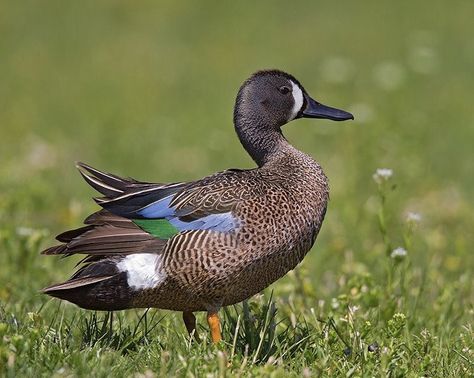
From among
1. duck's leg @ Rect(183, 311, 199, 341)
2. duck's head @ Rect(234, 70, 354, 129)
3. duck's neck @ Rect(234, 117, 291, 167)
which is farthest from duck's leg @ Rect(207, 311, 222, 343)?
→ duck's head @ Rect(234, 70, 354, 129)

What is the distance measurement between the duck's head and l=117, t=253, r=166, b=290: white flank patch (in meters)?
1.04

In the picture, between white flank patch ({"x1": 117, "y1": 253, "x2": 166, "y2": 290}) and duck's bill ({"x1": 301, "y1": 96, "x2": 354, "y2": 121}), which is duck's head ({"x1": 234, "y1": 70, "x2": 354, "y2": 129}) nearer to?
duck's bill ({"x1": 301, "y1": 96, "x2": 354, "y2": 121})

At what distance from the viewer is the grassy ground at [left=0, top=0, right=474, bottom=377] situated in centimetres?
448

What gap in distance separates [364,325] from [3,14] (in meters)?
11.8

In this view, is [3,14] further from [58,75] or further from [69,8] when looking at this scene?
[58,75]

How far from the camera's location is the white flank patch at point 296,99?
5.36 meters

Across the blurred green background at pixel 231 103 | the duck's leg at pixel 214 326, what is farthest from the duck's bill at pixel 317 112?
the duck's leg at pixel 214 326

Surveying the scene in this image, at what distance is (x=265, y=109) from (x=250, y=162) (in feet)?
15.0

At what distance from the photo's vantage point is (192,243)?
4535 millimetres

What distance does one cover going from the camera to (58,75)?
13.2 m

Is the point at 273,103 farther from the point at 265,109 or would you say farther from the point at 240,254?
the point at 240,254

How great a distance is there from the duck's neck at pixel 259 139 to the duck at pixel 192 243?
17.0 inches

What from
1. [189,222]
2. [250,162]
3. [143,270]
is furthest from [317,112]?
[250,162]

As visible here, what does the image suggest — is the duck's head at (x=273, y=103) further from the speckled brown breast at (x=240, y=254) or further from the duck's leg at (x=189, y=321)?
the duck's leg at (x=189, y=321)
